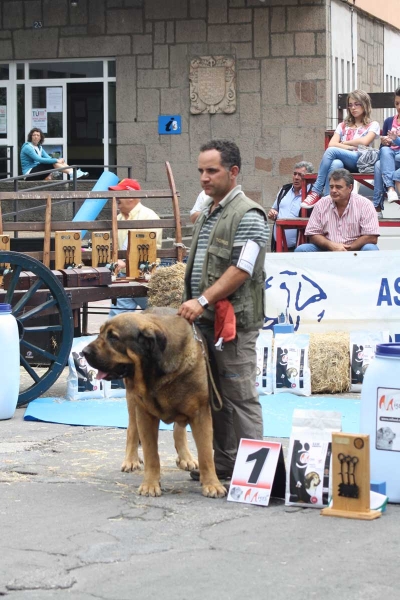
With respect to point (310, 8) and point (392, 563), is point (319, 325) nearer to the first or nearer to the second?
point (392, 563)

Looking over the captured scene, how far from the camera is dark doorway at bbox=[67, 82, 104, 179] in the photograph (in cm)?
2259

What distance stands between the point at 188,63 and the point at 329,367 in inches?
501

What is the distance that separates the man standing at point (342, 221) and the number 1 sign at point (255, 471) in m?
5.31

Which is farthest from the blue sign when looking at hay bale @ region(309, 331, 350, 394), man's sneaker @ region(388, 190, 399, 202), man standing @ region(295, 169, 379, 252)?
hay bale @ region(309, 331, 350, 394)

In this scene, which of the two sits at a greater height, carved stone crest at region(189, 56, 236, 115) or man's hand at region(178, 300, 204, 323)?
carved stone crest at region(189, 56, 236, 115)

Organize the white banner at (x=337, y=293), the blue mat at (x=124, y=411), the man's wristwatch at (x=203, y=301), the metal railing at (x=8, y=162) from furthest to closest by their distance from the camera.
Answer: the metal railing at (x=8, y=162) < the white banner at (x=337, y=293) < the blue mat at (x=124, y=411) < the man's wristwatch at (x=203, y=301)

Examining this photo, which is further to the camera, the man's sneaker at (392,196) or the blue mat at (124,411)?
the man's sneaker at (392,196)

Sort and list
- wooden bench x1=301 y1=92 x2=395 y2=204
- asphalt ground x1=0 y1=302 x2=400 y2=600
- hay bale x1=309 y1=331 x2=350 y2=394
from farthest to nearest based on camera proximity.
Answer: wooden bench x1=301 y1=92 x2=395 y2=204 < hay bale x1=309 y1=331 x2=350 y2=394 < asphalt ground x1=0 y1=302 x2=400 y2=600

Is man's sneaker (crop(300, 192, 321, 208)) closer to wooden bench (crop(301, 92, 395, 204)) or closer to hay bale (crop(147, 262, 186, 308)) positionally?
wooden bench (crop(301, 92, 395, 204))

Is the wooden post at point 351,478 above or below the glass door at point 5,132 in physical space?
below

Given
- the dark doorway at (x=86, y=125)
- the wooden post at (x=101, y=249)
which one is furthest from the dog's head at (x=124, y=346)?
the dark doorway at (x=86, y=125)

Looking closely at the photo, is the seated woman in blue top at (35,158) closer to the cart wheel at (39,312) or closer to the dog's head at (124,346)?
the cart wheel at (39,312)

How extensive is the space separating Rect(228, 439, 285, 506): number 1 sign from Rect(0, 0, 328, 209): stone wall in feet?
51.1

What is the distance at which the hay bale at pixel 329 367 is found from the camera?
32.8 ft
